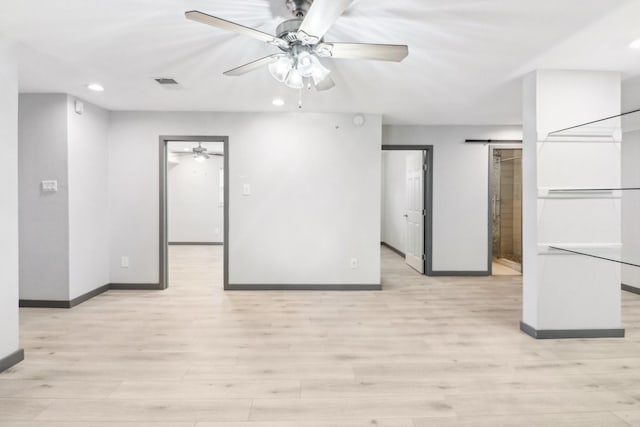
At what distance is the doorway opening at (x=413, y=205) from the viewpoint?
17.8 ft

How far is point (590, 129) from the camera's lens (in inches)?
116

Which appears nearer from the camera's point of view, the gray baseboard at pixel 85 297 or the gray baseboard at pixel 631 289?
the gray baseboard at pixel 85 297

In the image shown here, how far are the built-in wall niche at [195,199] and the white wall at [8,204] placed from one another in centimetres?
656

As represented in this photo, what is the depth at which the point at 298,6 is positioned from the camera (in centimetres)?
192

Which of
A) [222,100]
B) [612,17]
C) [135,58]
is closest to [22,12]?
[135,58]

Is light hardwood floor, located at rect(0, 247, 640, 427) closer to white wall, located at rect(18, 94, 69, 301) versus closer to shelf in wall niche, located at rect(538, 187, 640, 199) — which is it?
white wall, located at rect(18, 94, 69, 301)

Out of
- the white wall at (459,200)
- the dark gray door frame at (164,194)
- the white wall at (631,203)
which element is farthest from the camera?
the white wall at (459,200)

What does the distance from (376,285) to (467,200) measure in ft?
6.65

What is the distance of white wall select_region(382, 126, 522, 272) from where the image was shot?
5.40 metres

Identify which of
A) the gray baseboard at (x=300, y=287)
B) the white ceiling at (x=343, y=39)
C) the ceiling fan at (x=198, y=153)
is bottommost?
the gray baseboard at (x=300, y=287)

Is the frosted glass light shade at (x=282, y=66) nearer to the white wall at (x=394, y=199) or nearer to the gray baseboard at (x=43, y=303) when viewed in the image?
the gray baseboard at (x=43, y=303)

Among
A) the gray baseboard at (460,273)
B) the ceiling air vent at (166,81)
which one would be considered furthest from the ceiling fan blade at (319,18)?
the gray baseboard at (460,273)

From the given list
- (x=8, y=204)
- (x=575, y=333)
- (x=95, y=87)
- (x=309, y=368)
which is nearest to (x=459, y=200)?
(x=575, y=333)

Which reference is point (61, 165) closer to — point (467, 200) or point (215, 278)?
point (215, 278)
